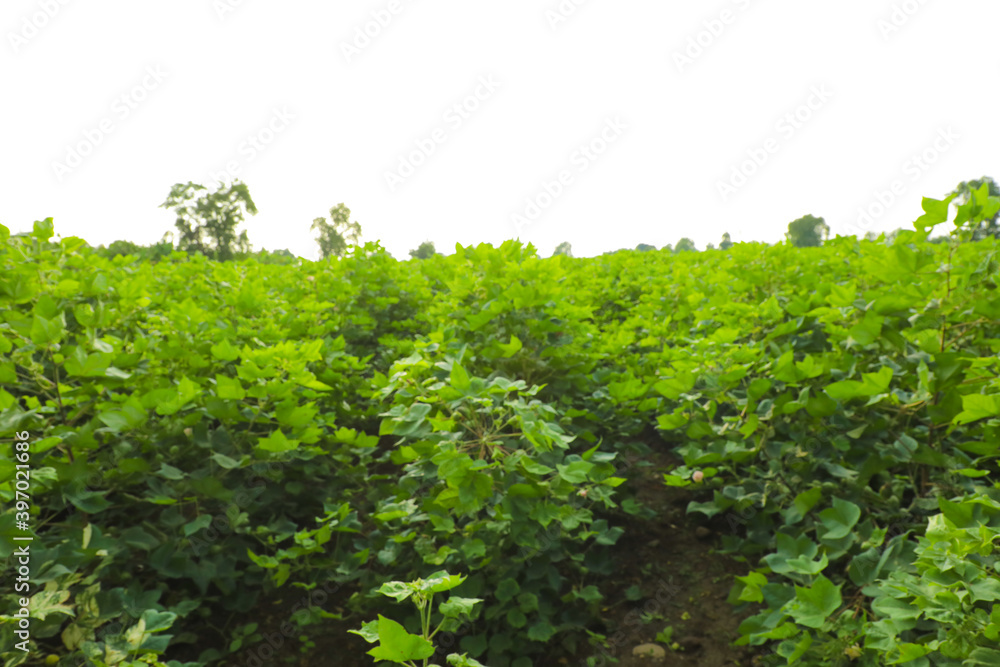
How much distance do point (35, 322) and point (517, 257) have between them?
2.40m

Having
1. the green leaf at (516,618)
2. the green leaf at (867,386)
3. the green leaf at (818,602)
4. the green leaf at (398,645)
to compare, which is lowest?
the green leaf at (516,618)

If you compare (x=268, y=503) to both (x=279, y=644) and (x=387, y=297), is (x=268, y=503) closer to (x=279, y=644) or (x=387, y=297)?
(x=279, y=644)

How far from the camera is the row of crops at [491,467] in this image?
5.99 ft

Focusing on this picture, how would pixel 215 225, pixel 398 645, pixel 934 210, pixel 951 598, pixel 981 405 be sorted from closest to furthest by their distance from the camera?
pixel 398 645 → pixel 951 598 → pixel 981 405 → pixel 934 210 → pixel 215 225

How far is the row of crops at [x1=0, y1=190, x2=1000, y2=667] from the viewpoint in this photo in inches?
71.9

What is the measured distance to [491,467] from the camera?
2.07 meters

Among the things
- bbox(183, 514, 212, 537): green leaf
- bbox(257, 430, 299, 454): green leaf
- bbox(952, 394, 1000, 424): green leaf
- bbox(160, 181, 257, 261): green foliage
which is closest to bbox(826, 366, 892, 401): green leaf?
bbox(952, 394, 1000, 424): green leaf

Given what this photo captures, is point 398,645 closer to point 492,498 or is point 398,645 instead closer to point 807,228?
point 492,498

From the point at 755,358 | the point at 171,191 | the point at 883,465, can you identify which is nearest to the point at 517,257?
the point at 755,358

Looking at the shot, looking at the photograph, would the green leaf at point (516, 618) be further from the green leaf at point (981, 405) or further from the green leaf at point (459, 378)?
the green leaf at point (981, 405)

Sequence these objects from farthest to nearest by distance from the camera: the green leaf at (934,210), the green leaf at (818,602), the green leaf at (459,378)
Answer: the green leaf at (459,378) < the green leaf at (934,210) < the green leaf at (818,602)

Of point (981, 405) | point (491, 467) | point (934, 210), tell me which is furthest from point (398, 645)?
point (934, 210)

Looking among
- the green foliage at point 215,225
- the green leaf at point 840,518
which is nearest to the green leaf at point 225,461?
the green leaf at point 840,518

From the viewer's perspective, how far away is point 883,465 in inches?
88.2
